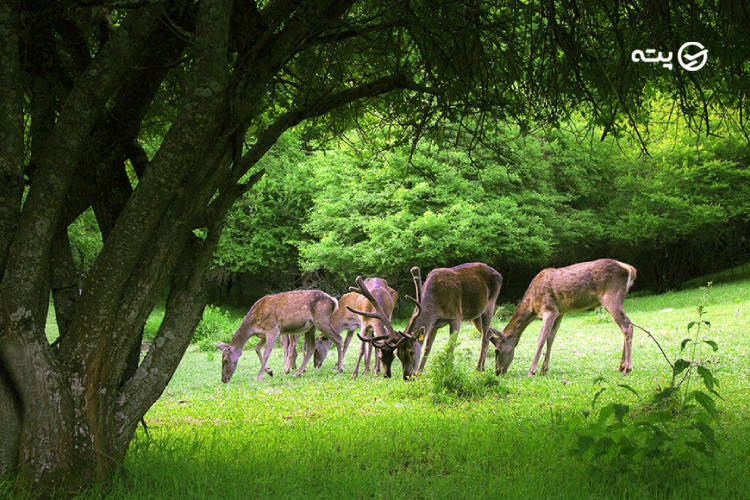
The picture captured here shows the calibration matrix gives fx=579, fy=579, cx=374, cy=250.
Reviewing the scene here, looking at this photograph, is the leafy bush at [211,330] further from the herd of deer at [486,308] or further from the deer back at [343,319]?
the herd of deer at [486,308]

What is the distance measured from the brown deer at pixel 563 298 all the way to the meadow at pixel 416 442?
525 mm

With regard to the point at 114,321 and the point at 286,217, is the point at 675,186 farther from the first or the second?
the point at 114,321

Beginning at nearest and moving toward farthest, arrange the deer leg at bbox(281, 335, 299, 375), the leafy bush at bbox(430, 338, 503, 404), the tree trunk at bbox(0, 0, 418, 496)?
the tree trunk at bbox(0, 0, 418, 496), the leafy bush at bbox(430, 338, 503, 404), the deer leg at bbox(281, 335, 299, 375)

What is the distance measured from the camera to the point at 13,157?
3.39 metres

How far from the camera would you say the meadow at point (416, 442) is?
3.70 m

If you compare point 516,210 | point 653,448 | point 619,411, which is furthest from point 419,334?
point 516,210

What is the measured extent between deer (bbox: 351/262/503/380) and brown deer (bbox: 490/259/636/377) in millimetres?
400

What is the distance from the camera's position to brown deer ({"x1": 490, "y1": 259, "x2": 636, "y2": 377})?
32.7 ft

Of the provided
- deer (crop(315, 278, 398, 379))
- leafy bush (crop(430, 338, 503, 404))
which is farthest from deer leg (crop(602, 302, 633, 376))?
deer (crop(315, 278, 398, 379))

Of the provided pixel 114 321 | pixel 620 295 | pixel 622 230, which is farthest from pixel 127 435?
pixel 622 230

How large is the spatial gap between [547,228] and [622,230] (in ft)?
15.0

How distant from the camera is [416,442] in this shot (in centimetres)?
490

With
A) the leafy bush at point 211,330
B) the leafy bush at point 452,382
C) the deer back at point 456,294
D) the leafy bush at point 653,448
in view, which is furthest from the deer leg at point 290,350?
the leafy bush at point 653,448

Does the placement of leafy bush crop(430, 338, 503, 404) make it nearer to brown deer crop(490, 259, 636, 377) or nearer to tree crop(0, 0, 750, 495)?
brown deer crop(490, 259, 636, 377)
